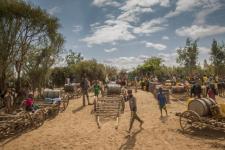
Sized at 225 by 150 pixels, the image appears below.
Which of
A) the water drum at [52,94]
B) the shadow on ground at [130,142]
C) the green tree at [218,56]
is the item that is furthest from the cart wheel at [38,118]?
the green tree at [218,56]

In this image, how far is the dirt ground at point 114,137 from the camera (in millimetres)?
11711

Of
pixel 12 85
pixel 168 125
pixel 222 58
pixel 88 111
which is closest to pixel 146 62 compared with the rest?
pixel 222 58

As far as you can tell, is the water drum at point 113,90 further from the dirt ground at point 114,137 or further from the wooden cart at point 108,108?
the dirt ground at point 114,137

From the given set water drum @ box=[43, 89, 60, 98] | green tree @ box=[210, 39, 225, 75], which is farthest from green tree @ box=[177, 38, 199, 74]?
water drum @ box=[43, 89, 60, 98]

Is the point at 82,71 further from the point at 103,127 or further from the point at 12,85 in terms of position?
the point at 103,127

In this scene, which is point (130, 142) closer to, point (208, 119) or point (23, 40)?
point (208, 119)

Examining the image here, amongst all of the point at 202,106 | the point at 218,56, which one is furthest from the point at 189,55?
the point at 202,106

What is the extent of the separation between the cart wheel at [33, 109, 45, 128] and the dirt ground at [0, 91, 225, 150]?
0.34 metres

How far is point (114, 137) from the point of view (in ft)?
42.6

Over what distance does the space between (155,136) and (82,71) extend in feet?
126

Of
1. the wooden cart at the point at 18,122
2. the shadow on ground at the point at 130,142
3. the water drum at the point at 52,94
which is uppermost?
the water drum at the point at 52,94

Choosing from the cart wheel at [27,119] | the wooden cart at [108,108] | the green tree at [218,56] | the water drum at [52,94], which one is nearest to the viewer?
the cart wheel at [27,119]

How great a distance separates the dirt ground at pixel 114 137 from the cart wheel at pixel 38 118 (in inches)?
13.6

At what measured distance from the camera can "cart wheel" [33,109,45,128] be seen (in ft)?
51.4
